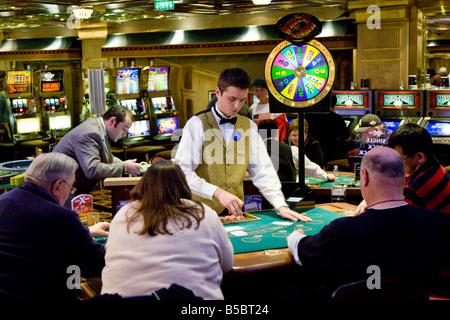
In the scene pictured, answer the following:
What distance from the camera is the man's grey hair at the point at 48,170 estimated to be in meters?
2.38

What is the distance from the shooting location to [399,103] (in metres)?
8.07

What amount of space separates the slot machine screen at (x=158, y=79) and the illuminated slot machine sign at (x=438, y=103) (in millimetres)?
4755

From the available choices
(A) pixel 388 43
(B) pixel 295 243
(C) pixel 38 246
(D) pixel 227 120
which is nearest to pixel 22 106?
(A) pixel 388 43

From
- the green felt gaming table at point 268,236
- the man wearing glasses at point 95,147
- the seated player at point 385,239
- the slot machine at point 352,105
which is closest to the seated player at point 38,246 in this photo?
the green felt gaming table at point 268,236

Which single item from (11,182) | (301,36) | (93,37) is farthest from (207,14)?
(301,36)

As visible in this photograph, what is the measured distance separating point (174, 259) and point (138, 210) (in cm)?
27

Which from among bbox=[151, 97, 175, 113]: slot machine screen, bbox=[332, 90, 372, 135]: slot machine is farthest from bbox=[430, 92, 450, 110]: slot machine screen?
bbox=[151, 97, 175, 113]: slot machine screen

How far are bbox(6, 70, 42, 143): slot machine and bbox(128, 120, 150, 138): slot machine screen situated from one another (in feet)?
6.55

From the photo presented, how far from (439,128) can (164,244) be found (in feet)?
21.1

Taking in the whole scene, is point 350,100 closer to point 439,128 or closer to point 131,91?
point 439,128

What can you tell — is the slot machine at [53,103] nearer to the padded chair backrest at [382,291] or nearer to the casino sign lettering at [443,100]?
the casino sign lettering at [443,100]

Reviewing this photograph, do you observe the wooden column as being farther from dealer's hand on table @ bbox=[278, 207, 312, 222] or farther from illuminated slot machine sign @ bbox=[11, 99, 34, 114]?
dealer's hand on table @ bbox=[278, 207, 312, 222]
